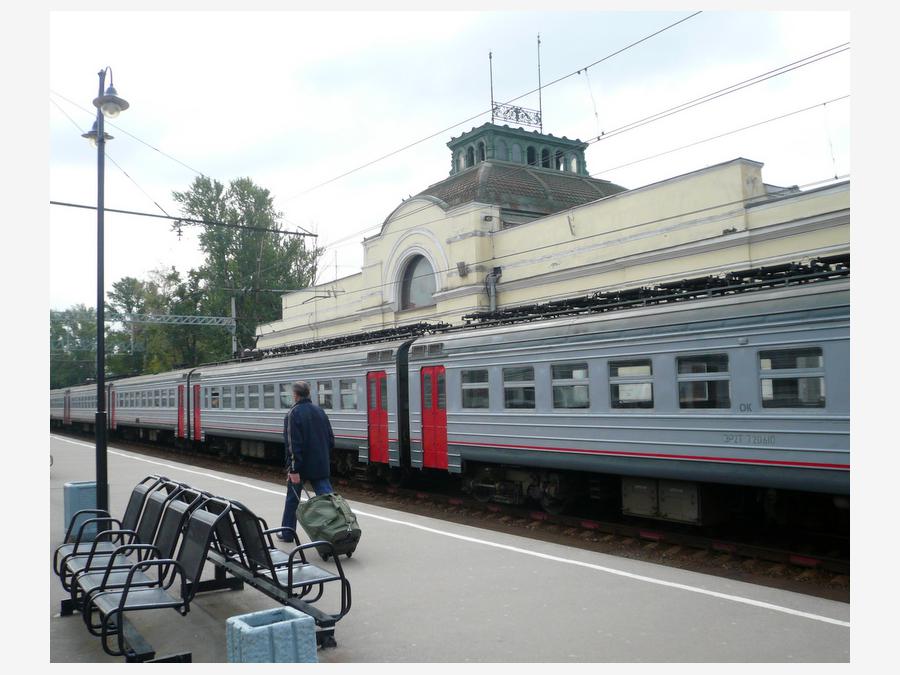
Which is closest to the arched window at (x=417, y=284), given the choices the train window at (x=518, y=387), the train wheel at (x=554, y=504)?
the train window at (x=518, y=387)

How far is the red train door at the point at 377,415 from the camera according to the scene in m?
14.7

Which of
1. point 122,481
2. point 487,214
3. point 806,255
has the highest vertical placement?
point 487,214

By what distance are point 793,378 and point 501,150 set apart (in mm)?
31092

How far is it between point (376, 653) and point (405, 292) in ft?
84.9

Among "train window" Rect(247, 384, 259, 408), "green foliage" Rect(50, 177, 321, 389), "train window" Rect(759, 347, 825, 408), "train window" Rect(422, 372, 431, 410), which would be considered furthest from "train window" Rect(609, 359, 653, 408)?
"green foliage" Rect(50, 177, 321, 389)

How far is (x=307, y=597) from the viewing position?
6660 mm

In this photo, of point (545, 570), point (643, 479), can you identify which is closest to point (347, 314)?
point (643, 479)

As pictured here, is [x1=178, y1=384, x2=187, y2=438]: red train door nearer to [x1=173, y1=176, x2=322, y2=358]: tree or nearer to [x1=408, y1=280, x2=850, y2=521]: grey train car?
[x1=408, y1=280, x2=850, y2=521]: grey train car

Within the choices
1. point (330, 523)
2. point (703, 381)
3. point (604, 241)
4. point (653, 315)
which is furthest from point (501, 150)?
point (330, 523)

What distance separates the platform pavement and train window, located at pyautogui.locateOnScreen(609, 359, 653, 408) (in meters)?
2.34

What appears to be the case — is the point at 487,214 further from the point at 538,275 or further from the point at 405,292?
the point at 405,292

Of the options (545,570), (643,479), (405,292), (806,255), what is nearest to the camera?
(545,570)

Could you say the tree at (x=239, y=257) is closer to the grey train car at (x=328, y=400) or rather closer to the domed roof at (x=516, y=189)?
the domed roof at (x=516, y=189)

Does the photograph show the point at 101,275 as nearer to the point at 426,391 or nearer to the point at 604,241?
the point at 426,391
